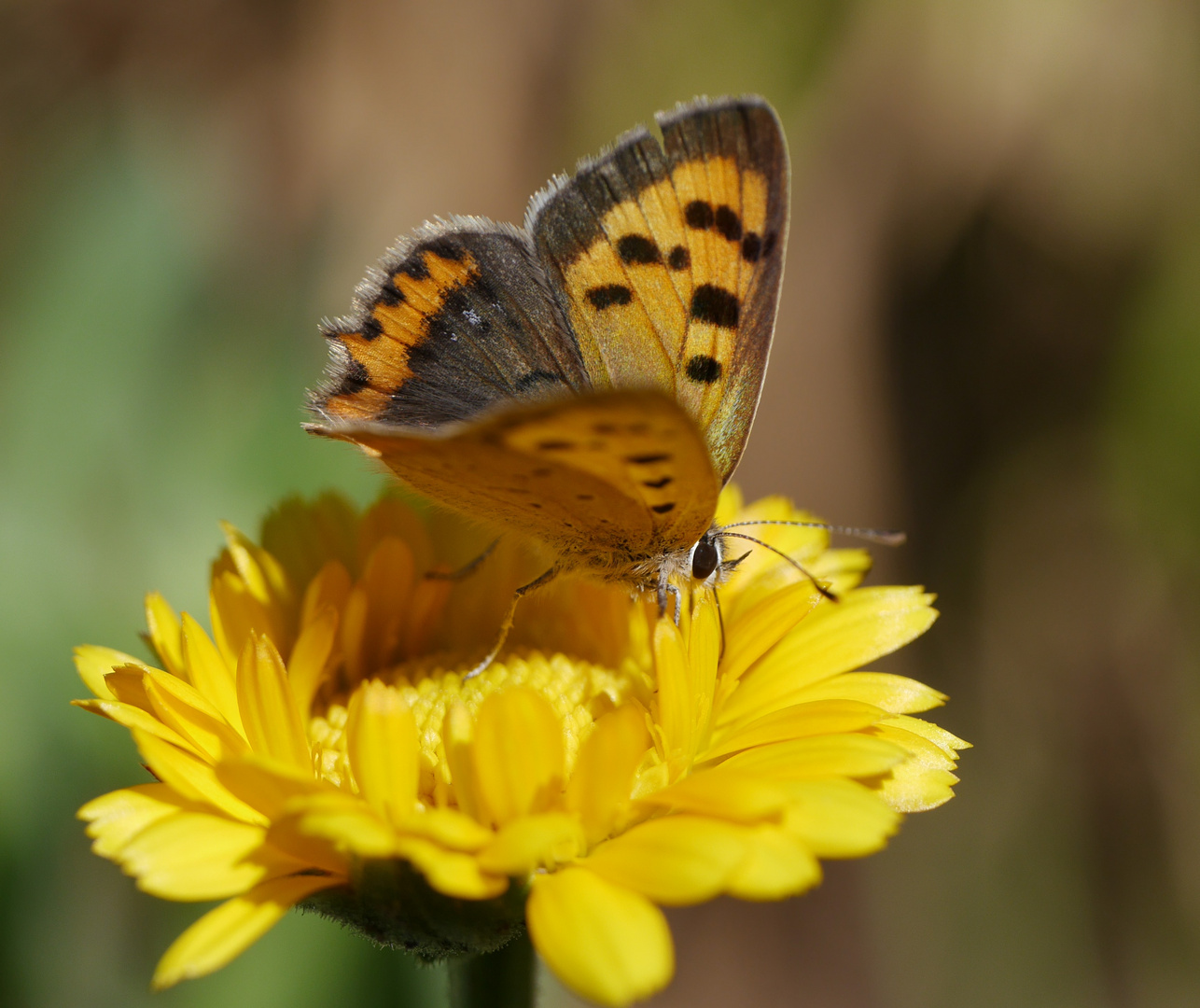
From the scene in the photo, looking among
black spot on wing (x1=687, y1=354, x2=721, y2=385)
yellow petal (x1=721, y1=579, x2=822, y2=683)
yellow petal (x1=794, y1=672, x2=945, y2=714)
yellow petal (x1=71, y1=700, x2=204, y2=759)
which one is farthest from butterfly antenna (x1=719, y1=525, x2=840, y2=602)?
yellow petal (x1=71, y1=700, x2=204, y2=759)

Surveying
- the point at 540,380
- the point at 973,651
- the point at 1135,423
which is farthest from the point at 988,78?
the point at 540,380

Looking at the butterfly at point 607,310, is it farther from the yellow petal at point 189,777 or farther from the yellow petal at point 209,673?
the yellow petal at point 189,777

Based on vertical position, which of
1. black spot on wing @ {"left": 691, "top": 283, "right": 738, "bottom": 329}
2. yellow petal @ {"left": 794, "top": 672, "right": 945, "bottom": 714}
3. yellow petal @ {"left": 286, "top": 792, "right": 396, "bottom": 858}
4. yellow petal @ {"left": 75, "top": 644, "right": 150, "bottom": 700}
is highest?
black spot on wing @ {"left": 691, "top": 283, "right": 738, "bottom": 329}

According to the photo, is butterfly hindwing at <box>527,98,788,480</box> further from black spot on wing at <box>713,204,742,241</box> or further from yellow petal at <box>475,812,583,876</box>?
yellow petal at <box>475,812,583,876</box>

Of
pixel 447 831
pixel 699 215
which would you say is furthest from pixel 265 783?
pixel 699 215

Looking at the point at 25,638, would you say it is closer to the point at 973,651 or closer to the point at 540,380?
the point at 540,380
